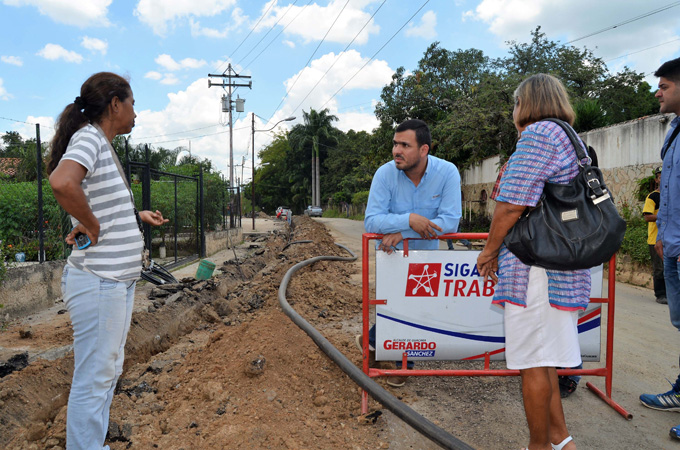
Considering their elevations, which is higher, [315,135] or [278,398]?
[315,135]

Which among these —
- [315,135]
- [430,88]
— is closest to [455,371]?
[430,88]

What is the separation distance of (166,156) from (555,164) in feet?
131

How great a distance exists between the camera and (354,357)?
4.12 metres

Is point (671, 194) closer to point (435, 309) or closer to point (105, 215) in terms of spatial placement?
point (435, 309)

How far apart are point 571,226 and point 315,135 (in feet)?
181

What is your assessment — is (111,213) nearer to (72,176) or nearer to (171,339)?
(72,176)

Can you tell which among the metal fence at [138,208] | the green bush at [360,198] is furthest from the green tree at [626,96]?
the metal fence at [138,208]

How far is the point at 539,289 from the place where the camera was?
2176mm

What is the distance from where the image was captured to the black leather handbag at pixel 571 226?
6.81ft

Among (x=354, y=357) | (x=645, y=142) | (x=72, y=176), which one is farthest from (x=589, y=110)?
(x=72, y=176)

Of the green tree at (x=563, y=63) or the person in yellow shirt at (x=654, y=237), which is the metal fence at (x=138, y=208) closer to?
the person in yellow shirt at (x=654, y=237)

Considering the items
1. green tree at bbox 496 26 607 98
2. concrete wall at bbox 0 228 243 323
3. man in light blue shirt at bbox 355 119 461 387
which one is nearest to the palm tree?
green tree at bbox 496 26 607 98

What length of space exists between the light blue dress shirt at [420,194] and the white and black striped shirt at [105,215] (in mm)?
1653

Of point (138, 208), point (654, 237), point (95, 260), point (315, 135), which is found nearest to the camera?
point (95, 260)
